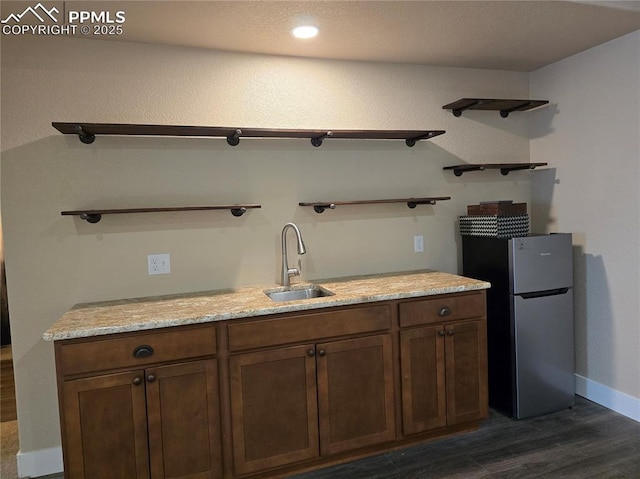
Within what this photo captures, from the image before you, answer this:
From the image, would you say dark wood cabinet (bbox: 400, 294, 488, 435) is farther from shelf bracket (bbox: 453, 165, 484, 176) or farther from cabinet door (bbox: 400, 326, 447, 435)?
shelf bracket (bbox: 453, 165, 484, 176)

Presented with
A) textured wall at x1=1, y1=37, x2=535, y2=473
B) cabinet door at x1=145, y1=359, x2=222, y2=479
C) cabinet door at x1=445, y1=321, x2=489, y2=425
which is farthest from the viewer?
cabinet door at x1=445, y1=321, x2=489, y2=425

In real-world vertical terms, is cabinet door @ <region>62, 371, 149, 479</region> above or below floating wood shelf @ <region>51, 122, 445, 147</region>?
below

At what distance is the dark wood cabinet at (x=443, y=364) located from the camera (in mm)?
2436

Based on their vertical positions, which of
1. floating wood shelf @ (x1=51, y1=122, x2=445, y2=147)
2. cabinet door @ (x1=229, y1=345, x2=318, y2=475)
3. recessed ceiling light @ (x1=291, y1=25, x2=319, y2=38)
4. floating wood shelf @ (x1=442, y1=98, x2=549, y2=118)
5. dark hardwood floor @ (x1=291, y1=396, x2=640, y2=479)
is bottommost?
dark hardwood floor @ (x1=291, y1=396, x2=640, y2=479)

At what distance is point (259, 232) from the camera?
2.74m

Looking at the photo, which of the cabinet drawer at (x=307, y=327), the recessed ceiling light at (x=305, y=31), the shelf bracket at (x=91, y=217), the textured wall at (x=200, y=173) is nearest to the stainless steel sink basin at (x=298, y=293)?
the textured wall at (x=200, y=173)

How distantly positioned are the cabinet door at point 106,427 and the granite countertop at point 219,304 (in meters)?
0.22

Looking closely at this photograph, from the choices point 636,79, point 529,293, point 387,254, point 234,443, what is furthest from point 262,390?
point 636,79

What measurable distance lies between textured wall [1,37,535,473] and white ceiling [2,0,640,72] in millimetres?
191

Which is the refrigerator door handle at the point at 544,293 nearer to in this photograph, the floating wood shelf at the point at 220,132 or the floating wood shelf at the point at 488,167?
the floating wood shelf at the point at 488,167

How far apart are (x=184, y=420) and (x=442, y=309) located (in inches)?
55.8

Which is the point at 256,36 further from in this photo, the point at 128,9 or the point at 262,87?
the point at 128,9

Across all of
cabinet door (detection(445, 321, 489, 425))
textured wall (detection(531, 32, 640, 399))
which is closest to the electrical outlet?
cabinet door (detection(445, 321, 489, 425))

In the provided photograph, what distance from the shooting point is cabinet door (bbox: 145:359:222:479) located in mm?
2008
